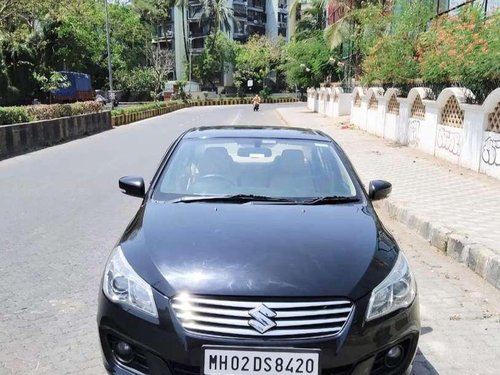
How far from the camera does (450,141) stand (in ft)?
42.2

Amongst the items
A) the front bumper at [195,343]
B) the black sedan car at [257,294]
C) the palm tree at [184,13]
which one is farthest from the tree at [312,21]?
the front bumper at [195,343]

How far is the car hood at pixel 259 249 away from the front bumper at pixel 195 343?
164mm

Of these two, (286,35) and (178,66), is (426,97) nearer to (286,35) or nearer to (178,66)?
(178,66)

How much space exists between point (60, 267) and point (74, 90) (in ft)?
136

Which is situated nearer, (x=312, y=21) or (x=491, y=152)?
(x=491, y=152)

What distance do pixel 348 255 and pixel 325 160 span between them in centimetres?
147

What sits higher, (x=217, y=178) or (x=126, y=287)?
(x=217, y=178)

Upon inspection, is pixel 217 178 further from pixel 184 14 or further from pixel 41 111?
pixel 184 14

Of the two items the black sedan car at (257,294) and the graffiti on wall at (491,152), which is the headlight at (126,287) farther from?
the graffiti on wall at (491,152)

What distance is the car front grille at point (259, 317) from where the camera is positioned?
7.96 feet

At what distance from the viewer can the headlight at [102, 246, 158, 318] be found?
102 inches

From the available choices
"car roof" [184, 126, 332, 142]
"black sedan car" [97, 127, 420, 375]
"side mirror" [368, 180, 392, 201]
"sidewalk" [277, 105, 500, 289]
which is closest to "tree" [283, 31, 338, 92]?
"sidewalk" [277, 105, 500, 289]

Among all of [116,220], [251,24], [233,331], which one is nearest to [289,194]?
[233,331]

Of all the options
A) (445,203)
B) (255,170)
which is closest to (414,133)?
Result: (445,203)
